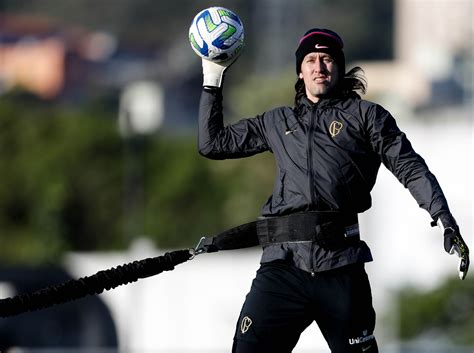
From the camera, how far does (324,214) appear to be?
832 centimetres

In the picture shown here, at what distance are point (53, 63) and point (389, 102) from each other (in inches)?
1984

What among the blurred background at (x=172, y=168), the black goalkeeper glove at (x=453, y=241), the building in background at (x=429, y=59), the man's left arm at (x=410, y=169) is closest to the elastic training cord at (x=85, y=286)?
the man's left arm at (x=410, y=169)

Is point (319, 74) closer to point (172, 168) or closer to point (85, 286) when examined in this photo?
point (85, 286)

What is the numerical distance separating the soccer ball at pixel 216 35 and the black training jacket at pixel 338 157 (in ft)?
1.67

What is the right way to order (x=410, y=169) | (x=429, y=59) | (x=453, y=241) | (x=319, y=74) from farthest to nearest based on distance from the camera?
1. (x=429, y=59)
2. (x=319, y=74)
3. (x=410, y=169)
4. (x=453, y=241)

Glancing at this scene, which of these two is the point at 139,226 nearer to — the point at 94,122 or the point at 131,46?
the point at 94,122

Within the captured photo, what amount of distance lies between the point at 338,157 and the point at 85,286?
1.53 meters

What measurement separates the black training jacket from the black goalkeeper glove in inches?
4.5

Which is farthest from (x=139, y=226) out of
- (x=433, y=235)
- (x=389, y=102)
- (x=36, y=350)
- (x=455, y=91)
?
(x=36, y=350)

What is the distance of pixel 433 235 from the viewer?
135 ft

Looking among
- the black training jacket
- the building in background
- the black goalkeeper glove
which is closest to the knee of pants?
the black training jacket

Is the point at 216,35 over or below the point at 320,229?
over

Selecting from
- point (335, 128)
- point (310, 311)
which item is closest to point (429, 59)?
point (335, 128)

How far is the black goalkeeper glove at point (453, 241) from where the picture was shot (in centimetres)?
796
